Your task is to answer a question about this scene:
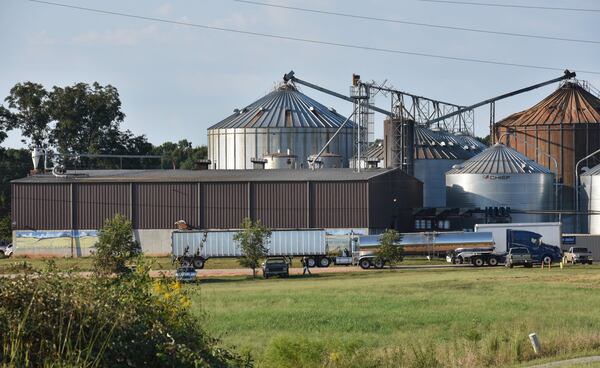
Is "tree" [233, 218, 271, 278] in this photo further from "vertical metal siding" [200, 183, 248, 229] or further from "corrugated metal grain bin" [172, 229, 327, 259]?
"vertical metal siding" [200, 183, 248, 229]

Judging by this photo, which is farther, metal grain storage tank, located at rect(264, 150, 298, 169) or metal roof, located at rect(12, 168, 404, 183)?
metal grain storage tank, located at rect(264, 150, 298, 169)

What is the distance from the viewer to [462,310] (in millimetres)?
45219

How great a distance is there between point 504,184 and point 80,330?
3862 inches

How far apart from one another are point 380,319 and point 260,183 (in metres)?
60.3

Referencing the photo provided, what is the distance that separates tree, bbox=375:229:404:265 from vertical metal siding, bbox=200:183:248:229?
19594 millimetres

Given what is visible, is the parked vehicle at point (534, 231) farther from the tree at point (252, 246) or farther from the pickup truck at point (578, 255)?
the tree at point (252, 246)

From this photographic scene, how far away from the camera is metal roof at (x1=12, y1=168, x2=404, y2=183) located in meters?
102

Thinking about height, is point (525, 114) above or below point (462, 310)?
above

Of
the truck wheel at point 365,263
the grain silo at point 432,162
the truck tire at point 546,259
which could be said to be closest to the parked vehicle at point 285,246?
the truck wheel at point 365,263

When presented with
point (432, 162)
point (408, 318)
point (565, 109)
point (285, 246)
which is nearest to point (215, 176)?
point (285, 246)

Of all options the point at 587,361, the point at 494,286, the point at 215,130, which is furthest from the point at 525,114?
the point at 587,361

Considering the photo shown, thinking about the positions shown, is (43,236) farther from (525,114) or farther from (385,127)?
(525,114)

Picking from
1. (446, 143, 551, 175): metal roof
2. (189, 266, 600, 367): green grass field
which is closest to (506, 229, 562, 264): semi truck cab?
(189, 266, 600, 367): green grass field

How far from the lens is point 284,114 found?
133 meters
